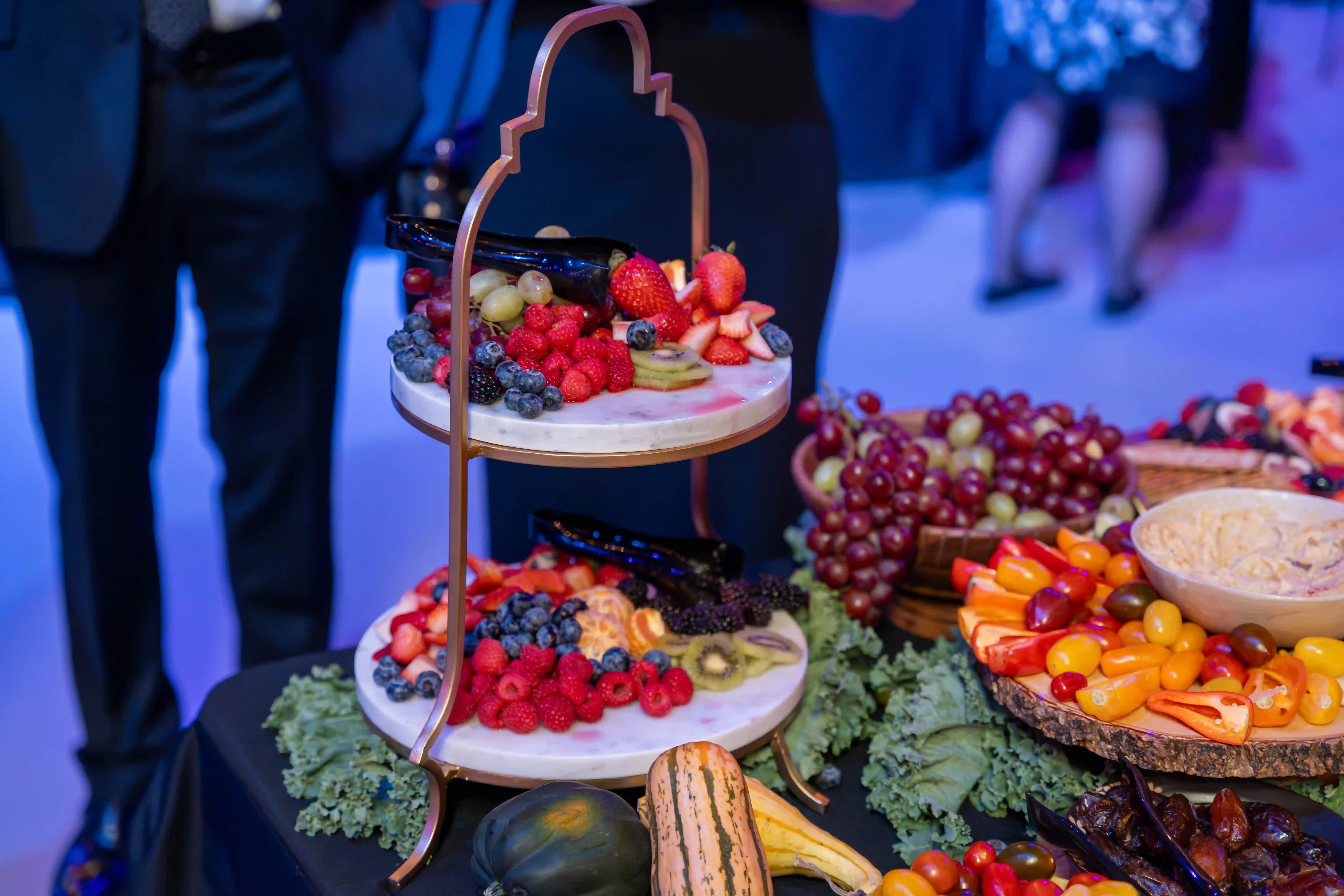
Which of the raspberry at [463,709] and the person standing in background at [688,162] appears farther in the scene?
the person standing in background at [688,162]

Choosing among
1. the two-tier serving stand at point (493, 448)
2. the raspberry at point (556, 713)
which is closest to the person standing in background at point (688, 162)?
the two-tier serving stand at point (493, 448)

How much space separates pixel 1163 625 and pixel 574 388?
84 centimetres

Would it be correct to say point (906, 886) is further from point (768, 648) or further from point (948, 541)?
point (948, 541)

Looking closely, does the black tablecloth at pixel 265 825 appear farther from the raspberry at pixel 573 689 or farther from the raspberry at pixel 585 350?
the raspberry at pixel 585 350

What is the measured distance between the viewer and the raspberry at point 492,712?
1.43m

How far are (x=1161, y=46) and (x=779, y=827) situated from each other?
540 cm

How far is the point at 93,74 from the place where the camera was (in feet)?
7.50

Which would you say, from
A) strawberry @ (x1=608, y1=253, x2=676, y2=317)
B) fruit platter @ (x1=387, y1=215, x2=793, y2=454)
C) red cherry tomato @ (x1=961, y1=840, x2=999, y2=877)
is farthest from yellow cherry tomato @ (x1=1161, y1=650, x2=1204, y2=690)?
strawberry @ (x1=608, y1=253, x2=676, y2=317)

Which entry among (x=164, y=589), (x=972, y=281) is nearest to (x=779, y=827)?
(x=164, y=589)

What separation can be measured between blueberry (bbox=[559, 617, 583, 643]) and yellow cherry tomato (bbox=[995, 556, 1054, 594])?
2.06ft

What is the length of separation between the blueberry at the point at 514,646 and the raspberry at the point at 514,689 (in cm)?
5

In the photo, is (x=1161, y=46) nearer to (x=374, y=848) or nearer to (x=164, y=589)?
(x=164, y=589)

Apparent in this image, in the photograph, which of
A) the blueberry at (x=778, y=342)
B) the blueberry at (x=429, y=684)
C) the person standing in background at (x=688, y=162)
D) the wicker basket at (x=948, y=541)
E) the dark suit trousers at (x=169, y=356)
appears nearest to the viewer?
the blueberry at (x=429, y=684)

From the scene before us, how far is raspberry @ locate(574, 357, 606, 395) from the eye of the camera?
1.38 metres
